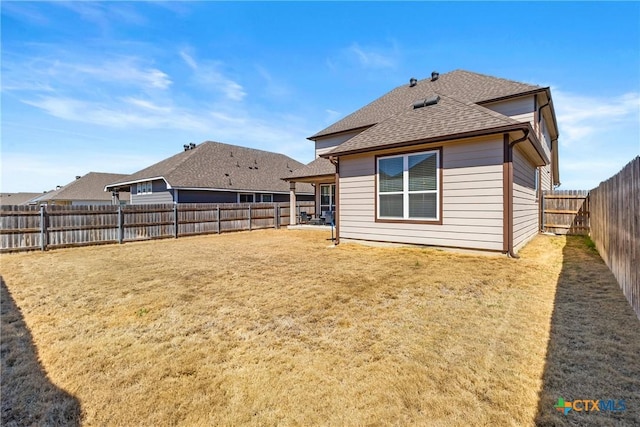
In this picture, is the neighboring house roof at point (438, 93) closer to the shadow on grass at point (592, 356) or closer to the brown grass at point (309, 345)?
the brown grass at point (309, 345)

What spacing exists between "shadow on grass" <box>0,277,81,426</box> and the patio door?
1526cm

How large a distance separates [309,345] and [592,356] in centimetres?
257

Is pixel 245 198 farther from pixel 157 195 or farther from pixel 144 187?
pixel 144 187

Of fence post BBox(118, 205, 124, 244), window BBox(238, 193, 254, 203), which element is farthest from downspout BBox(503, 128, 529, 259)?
window BBox(238, 193, 254, 203)

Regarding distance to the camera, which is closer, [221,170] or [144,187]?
[221,170]

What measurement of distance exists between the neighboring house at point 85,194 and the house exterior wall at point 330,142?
21121 millimetres

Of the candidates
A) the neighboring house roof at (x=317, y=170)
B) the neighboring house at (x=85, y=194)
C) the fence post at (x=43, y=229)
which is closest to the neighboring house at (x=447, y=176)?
the neighboring house roof at (x=317, y=170)

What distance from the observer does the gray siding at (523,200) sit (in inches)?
291

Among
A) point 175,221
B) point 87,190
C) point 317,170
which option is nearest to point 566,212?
point 317,170

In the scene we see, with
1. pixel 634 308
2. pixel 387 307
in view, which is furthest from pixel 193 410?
pixel 634 308

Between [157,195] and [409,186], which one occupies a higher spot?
[157,195]

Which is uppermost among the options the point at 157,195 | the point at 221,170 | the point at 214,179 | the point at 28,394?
the point at 221,170

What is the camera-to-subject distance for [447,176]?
743 centimetres

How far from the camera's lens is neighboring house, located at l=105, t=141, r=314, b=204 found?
17.3 m
